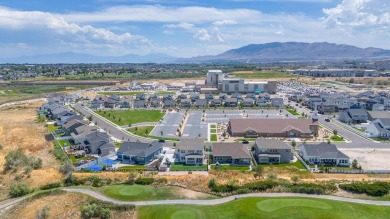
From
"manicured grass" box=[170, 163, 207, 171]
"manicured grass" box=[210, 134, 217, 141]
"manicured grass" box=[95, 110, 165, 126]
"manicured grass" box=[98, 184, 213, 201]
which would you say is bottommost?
"manicured grass" box=[170, 163, 207, 171]

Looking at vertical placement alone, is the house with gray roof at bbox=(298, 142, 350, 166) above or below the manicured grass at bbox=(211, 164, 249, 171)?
above

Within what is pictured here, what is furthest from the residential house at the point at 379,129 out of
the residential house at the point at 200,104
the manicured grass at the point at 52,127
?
the manicured grass at the point at 52,127

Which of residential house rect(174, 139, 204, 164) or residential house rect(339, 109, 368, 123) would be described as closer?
residential house rect(174, 139, 204, 164)

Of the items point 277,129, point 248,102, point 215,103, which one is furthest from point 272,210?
point 215,103

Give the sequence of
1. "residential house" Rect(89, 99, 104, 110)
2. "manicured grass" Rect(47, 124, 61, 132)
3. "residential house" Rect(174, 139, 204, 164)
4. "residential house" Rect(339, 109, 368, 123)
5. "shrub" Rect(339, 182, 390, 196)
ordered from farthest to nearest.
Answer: "residential house" Rect(89, 99, 104, 110) → "residential house" Rect(339, 109, 368, 123) → "manicured grass" Rect(47, 124, 61, 132) → "residential house" Rect(174, 139, 204, 164) → "shrub" Rect(339, 182, 390, 196)

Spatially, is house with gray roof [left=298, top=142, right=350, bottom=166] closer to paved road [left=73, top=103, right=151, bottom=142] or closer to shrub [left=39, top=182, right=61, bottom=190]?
paved road [left=73, top=103, right=151, bottom=142]

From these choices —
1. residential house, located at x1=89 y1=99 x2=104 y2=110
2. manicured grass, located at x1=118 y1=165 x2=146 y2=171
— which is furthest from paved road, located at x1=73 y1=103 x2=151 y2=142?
manicured grass, located at x1=118 y1=165 x2=146 y2=171

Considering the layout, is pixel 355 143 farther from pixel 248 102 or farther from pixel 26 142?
pixel 26 142
